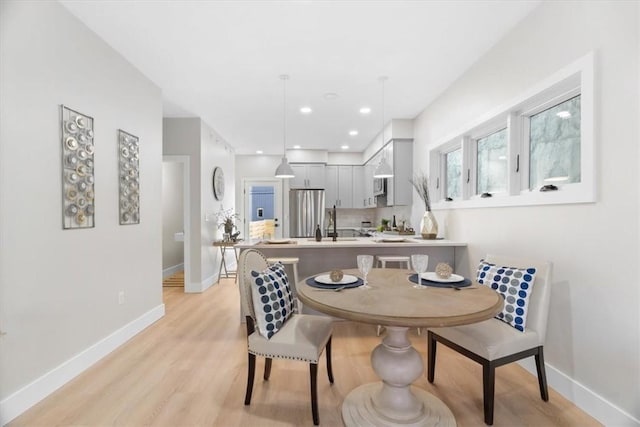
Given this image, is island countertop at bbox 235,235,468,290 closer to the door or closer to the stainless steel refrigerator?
the stainless steel refrigerator

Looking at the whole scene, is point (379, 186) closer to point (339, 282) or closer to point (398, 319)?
point (339, 282)

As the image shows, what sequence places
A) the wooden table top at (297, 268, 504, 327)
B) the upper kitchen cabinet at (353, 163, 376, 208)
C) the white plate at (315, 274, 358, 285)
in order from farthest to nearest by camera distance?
1. the upper kitchen cabinet at (353, 163, 376, 208)
2. the white plate at (315, 274, 358, 285)
3. the wooden table top at (297, 268, 504, 327)

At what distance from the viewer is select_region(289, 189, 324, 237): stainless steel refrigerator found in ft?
22.6

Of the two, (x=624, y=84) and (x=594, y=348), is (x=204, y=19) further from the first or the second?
(x=594, y=348)

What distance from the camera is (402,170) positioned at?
486cm

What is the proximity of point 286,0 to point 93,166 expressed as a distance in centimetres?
195

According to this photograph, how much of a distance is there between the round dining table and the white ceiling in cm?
190

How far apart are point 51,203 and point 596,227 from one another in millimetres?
3375

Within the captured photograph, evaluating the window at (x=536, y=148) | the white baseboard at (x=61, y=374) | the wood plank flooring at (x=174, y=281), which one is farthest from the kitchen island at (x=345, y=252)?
the wood plank flooring at (x=174, y=281)

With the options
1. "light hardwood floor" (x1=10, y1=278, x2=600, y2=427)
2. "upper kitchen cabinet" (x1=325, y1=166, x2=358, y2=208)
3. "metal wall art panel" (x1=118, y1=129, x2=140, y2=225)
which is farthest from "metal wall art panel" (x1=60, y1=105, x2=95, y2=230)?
"upper kitchen cabinet" (x1=325, y1=166, x2=358, y2=208)

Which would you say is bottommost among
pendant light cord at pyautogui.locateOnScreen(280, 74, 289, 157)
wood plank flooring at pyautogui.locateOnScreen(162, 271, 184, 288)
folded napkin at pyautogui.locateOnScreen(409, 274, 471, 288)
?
wood plank flooring at pyautogui.locateOnScreen(162, 271, 184, 288)

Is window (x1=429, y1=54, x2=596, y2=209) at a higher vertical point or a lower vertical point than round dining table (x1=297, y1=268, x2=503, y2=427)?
higher

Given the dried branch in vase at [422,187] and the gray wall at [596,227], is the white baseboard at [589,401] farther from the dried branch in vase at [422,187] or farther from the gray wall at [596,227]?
the dried branch in vase at [422,187]

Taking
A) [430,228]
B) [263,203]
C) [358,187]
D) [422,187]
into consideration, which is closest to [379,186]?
[422,187]
